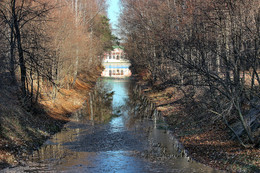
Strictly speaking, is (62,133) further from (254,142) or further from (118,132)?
(254,142)

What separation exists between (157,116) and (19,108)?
30.4 ft

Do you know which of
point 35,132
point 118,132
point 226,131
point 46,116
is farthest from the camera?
point 46,116

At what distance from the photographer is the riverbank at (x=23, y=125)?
11.6m

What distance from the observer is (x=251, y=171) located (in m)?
9.26

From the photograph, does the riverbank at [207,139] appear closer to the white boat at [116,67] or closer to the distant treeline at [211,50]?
the distant treeline at [211,50]

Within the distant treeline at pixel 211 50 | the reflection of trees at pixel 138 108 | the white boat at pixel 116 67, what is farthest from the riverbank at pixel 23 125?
the white boat at pixel 116 67

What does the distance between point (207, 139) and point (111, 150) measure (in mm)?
4026

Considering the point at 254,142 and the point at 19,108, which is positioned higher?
the point at 19,108

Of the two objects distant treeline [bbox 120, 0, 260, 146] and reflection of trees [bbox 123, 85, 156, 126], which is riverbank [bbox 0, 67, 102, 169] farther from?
distant treeline [bbox 120, 0, 260, 146]

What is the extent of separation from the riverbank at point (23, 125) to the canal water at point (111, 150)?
0.44 metres

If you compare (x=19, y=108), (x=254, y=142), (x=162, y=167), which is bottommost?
(x=162, y=167)

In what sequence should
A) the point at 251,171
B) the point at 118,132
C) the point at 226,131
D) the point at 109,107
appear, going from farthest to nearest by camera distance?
the point at 109,107, the point at 118,132, the point at 226,131, the point at 251,171

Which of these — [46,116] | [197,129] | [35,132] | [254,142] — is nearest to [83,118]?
[46,116]

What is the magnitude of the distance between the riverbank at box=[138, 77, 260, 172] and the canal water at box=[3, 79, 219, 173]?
1.64ft
